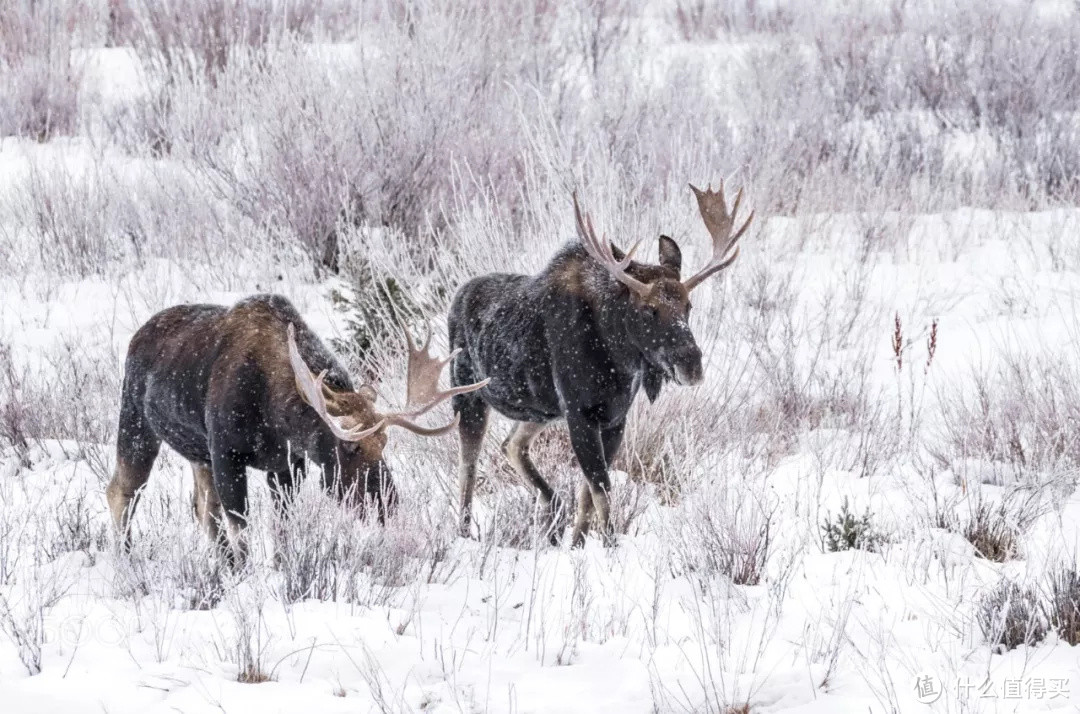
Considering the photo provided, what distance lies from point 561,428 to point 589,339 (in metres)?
1.48

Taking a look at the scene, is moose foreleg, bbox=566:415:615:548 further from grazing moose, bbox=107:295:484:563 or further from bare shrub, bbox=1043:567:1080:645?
bare shrub, bbox=1043:567:1080:645

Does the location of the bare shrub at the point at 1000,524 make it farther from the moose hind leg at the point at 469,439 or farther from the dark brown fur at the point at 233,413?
the dark brown fur at the point at 233,413

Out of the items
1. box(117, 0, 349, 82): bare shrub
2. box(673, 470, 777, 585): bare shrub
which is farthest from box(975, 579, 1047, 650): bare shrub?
box(117, 0, 349, 82): bare shrub

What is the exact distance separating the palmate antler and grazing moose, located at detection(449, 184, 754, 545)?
1.66 ft

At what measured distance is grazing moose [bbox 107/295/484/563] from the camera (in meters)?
3.90

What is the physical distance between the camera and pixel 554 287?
14.8 ft

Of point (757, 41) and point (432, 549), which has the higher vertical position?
point (757, 41)

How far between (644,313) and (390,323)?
266 centimetres

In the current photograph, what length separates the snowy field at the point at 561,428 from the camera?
3.39 metres

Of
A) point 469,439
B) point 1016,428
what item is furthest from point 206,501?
point 1016,428

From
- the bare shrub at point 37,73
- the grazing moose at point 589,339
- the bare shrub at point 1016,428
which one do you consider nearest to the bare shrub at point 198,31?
the bare shrub at point 37,73

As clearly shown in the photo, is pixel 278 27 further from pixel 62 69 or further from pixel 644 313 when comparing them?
pixel 644 313

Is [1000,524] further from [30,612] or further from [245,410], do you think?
[30,612]

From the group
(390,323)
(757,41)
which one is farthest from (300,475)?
(757,41)
